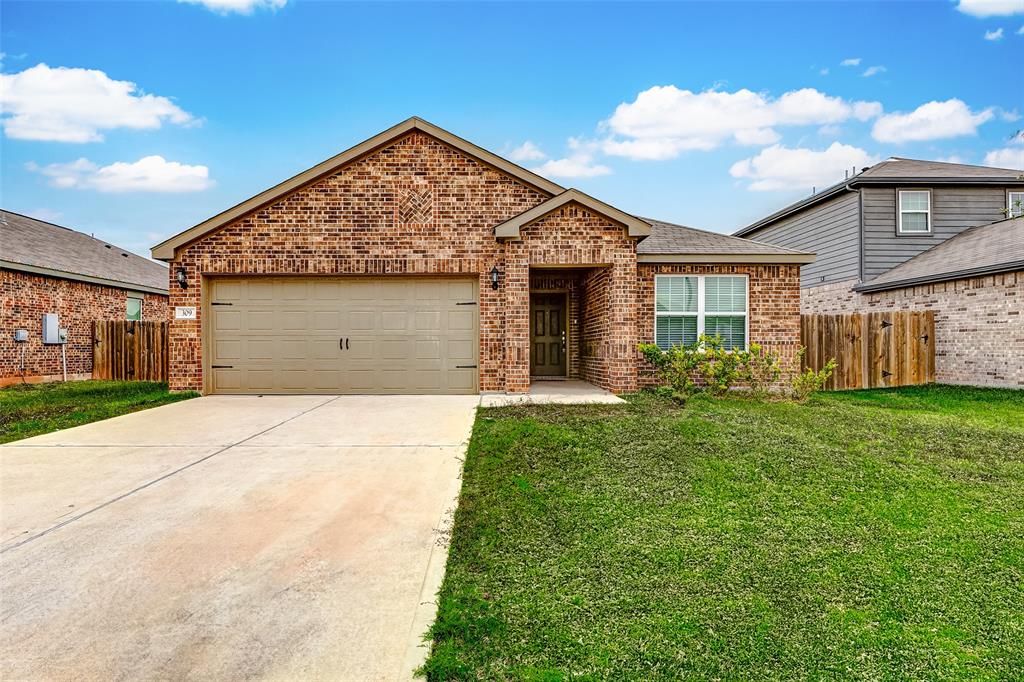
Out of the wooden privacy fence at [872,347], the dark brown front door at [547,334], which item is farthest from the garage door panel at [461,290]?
the wooden privacy fence at [872,347]

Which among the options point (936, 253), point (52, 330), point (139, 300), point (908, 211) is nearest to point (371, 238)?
point (52, 330)

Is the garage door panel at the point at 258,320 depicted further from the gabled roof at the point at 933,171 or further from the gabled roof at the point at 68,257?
the gabled roof at the point at 933,171

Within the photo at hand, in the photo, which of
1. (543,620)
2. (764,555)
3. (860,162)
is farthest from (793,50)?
(543,620)

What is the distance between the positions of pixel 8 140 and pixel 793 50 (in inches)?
933

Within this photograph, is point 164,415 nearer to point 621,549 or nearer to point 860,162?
point 621,549

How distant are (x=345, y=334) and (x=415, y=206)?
Result: 3.05 m

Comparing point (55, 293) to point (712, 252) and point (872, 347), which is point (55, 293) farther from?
point (872, 347)

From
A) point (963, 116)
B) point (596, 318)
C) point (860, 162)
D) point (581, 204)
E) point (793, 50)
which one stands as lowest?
point (596, 318)

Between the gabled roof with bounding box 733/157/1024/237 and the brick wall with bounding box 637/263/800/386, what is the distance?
6.72m

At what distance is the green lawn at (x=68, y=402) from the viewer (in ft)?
24.0

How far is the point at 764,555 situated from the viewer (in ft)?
10.7

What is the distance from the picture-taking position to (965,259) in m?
12.4

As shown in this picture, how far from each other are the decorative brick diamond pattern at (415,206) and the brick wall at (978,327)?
40.4 ft

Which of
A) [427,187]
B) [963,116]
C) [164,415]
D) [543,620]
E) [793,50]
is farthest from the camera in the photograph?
[963,116]
